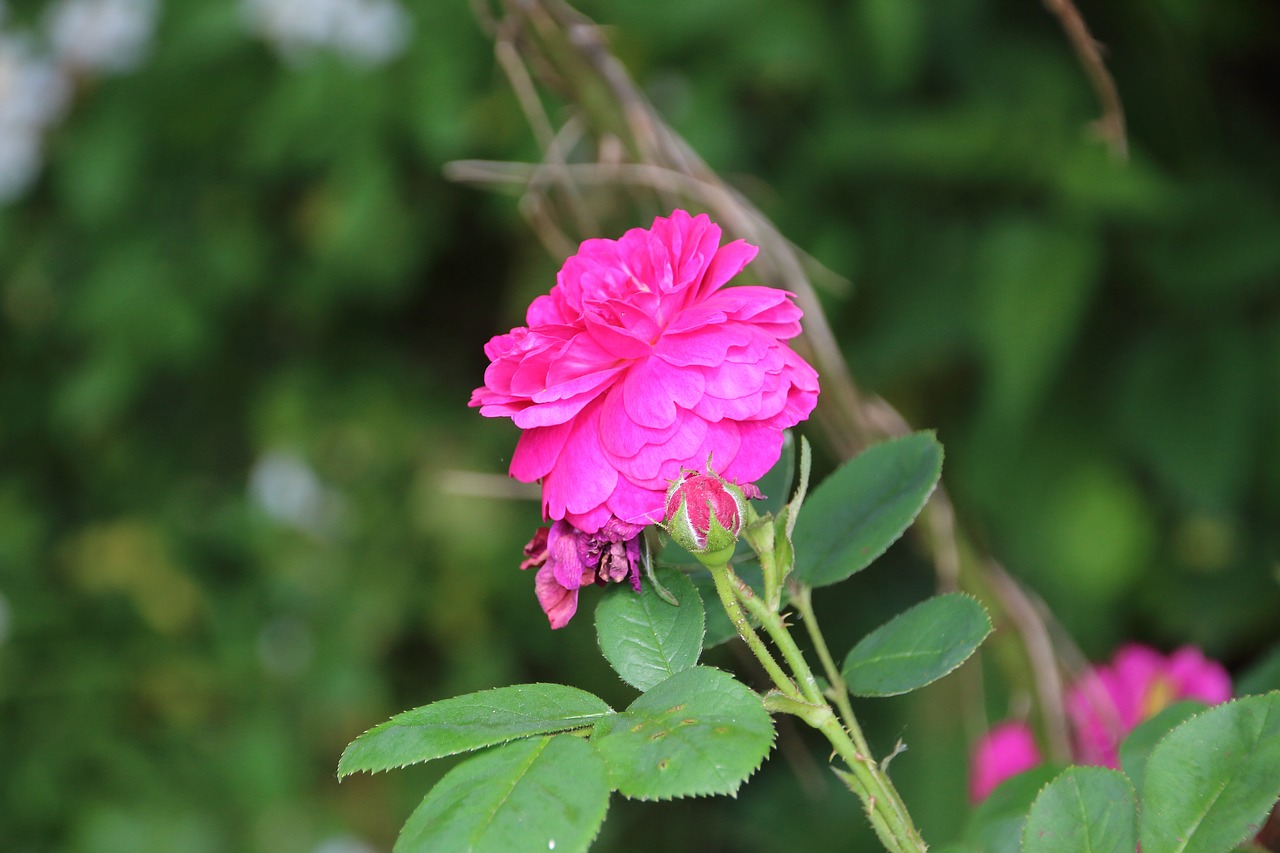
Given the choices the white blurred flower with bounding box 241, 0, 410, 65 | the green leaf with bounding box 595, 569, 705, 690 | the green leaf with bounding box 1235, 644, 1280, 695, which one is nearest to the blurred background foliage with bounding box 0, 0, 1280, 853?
the white blurred flower with bounding box 241, 0, 410, 65

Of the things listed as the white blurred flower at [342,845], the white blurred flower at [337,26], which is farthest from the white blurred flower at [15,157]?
the white blurred flower at [342,845]

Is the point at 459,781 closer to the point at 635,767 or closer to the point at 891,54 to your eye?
the point at 635,767

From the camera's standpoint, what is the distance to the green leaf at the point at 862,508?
417 millimetres

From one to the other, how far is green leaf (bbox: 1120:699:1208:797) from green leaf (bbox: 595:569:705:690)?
0.19 metres

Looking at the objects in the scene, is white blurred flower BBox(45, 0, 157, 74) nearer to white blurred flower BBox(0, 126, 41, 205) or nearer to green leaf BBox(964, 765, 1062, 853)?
white blurred flower BBox(0, 126, 41, 205)

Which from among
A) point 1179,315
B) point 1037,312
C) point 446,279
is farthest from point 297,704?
point 1179,315

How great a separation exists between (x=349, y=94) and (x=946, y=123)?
0.71 meters

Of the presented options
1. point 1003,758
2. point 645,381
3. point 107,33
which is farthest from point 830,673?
point 107,33

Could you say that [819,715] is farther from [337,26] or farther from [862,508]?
[337,26]

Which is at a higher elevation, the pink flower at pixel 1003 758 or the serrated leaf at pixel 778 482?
the serrated leaf at pixel 778 482

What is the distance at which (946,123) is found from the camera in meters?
1.16

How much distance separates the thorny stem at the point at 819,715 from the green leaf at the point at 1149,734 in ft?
0.42

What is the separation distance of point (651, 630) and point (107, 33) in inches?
54.9

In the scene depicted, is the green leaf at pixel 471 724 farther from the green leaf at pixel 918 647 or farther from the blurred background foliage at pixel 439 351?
the blurred background foliage at pixel 439 351
